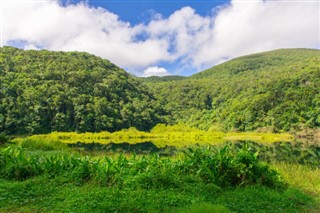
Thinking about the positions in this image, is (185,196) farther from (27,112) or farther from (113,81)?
(113,81)

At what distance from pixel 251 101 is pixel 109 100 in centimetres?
4299

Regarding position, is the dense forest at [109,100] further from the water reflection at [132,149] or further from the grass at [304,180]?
the grass at [304,180]

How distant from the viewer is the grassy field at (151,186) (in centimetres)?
609

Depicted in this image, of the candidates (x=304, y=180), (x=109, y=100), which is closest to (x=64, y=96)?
(x=109, y=100)

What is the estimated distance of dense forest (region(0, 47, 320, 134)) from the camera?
76438mm

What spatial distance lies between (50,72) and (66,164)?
91151 millimetres

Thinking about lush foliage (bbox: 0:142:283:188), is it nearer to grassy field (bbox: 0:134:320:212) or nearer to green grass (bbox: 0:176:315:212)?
grassy field (bbox: 0:134:320:212)

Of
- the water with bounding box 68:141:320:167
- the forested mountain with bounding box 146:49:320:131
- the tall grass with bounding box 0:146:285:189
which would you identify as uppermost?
the forested mountain with bounding box 146:49:320:131

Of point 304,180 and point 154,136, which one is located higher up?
point 304,180

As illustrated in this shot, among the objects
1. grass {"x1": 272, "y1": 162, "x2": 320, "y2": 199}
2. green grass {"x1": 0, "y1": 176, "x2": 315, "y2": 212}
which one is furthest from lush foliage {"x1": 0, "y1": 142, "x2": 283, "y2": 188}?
grass {"x1": 272, "y1": 162, "x2": 320, "y2": 199}

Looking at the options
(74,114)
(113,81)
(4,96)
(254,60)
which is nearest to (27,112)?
(4,96)

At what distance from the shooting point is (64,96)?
279 ft

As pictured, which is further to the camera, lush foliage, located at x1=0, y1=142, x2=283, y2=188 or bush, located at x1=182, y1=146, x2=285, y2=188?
bush, located at x1=182, y1=146, x2=285, y2=188

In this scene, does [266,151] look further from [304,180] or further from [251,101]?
[251,101]
